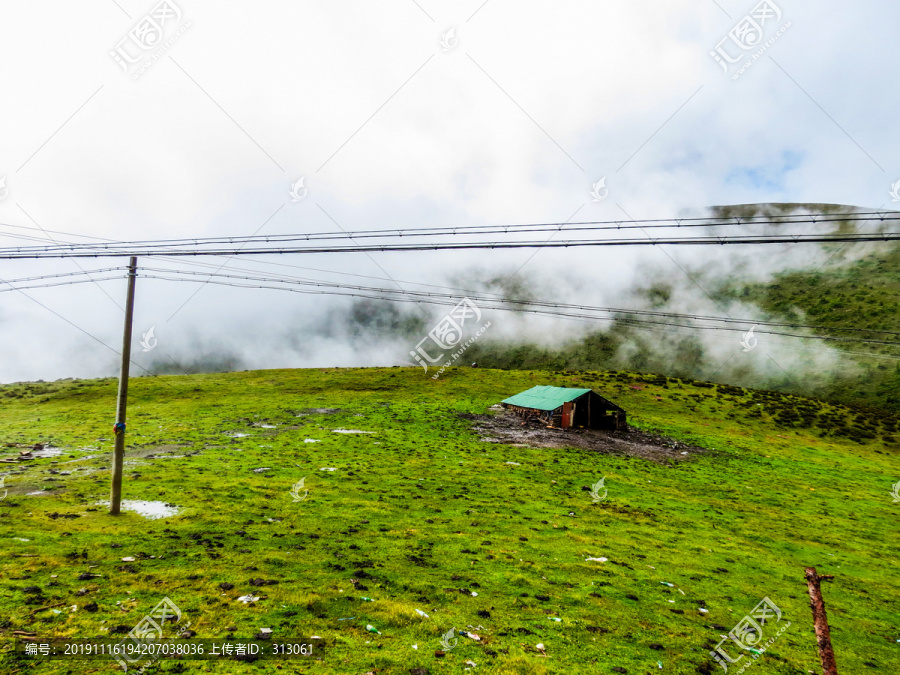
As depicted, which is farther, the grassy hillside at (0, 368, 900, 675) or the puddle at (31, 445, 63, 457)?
the puddle at (31, 445, 63, 457)

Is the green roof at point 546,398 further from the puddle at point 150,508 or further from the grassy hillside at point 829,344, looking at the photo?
the grassy hillside at point 829,344

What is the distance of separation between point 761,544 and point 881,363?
15640cm

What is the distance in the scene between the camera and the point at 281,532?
57.1ft

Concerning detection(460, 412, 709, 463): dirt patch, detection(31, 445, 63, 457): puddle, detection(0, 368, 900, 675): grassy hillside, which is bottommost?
detection(0, 368, 900, 675): grassy hillside

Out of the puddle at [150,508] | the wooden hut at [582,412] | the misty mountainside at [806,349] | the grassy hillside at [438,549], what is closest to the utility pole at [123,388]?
the puddle at [150,508]

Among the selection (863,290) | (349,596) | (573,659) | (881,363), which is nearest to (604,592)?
(573,659)

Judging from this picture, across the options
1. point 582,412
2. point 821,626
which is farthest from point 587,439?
point 821,626

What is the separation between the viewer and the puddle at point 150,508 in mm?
17812

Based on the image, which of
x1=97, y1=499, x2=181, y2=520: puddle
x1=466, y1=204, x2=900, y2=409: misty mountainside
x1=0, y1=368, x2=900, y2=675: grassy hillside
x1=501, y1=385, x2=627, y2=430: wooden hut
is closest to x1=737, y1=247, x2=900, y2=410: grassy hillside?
x1=466, y1=204, x2=900, y2=409: misty mountainside

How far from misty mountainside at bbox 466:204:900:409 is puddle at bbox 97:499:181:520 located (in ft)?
495

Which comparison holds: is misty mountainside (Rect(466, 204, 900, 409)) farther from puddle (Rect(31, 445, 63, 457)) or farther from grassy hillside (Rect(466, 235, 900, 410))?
puddle (Rect(31, 445, 63, 457))

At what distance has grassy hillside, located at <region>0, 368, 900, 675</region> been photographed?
10719mm

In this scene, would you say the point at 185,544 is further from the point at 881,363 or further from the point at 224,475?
the point at 881,363

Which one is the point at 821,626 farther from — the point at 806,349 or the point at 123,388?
the point at 806,349
